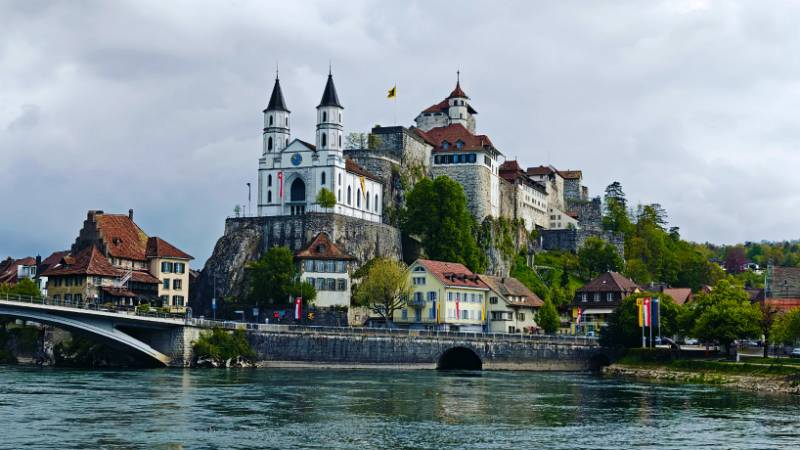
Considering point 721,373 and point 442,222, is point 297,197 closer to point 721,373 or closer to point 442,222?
point 442,222

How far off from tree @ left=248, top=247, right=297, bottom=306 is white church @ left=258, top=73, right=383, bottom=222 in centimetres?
1258

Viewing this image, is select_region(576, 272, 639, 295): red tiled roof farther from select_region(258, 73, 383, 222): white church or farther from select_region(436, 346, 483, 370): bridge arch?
select_region(258, 73, 383, 222): white church

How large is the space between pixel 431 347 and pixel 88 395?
3888cm

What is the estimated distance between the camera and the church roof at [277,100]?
12288 cm

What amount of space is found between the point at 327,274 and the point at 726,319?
39749 mm

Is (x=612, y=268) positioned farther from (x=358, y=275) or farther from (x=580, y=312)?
(x=358, y=275)

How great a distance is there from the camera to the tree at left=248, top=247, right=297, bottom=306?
342 ft

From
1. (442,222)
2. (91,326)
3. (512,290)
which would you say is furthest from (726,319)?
(91,326)

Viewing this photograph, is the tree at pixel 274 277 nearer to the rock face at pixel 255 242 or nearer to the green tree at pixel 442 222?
the rock face at pixel 255 242

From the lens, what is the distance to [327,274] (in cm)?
10812

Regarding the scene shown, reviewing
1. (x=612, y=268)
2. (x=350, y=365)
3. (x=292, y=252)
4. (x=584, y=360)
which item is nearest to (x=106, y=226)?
(x=292, y=252)

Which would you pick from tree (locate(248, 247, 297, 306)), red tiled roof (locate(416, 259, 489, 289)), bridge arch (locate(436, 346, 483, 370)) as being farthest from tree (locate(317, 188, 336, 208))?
bridge arch (locate(436, 346, 483, 370))

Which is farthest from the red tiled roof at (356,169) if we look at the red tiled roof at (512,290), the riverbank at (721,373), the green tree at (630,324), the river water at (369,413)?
the river water at (369,413)

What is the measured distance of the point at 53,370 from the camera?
281ft
